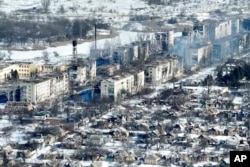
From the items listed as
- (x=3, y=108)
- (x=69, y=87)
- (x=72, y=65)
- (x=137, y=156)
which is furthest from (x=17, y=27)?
(x=137, y=156)

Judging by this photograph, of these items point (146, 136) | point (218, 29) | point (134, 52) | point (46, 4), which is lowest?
point (146, 136)

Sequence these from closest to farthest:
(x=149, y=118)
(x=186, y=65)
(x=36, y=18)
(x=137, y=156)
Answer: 1. (x=137, y=156)
2. (x=149, y=118)
3. (x=186, y=65)
4. (x=36, y=18)

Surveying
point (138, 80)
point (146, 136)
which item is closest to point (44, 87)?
point (138, 80)

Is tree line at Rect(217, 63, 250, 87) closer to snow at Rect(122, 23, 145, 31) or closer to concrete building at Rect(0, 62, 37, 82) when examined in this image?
concrete building at Rect(0, 62, 37, 82)

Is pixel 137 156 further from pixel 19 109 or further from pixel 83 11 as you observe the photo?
pixel 83 11

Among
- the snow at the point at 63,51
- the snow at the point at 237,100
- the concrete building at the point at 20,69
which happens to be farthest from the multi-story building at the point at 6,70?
the snow at the point at 237,100

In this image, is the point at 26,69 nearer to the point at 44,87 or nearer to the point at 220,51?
the point at 44,87
